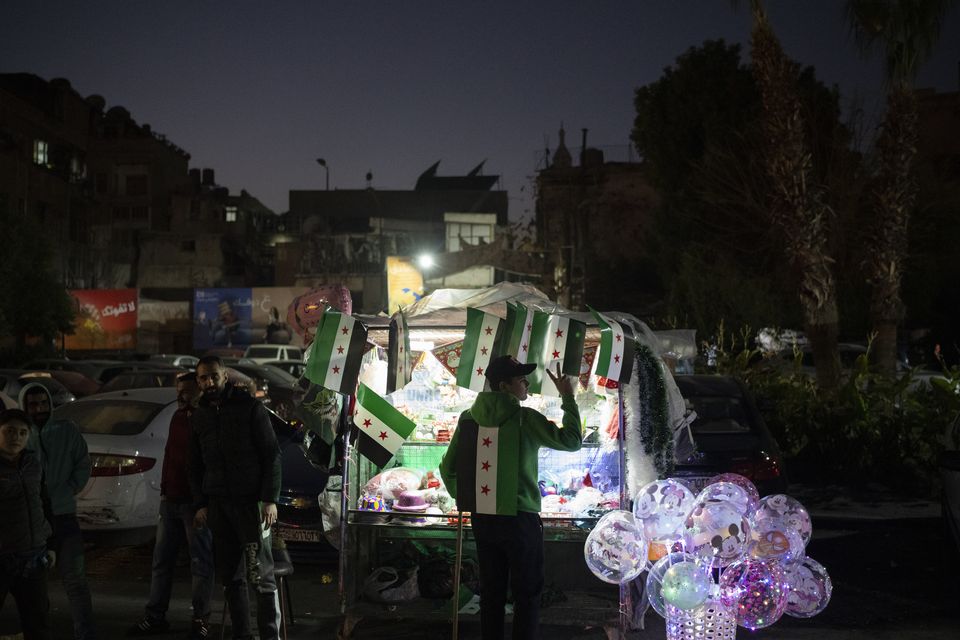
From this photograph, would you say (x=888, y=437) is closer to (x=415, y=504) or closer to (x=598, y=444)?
(x=598, y=444)

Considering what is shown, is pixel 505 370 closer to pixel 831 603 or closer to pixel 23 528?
pixel 23 528

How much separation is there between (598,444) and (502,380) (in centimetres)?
176

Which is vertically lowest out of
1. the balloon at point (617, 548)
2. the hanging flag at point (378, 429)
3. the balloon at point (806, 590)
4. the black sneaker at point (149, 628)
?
the black sneaker at point (149, 628)

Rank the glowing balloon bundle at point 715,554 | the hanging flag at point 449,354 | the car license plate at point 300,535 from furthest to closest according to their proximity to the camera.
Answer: the car license plate at point 300,535 < the hanging flag at point 449,354 < the glowing balloon bundle at point 715,554

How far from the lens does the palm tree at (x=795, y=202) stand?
14.6 m

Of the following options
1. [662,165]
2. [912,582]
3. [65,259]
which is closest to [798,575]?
[912,582]

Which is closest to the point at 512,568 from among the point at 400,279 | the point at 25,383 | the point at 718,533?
the point at 718,533

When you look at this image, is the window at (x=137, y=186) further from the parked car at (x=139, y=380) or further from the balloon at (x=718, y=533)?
the balloon at (x=718, y=533)

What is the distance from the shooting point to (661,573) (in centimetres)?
550

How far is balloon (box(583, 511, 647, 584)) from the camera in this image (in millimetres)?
5648

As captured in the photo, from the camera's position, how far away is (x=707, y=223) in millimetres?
28609

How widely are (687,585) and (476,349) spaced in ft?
6.85

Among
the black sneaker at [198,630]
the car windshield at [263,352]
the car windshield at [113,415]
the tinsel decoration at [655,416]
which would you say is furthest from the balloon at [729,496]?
the car windshield at [263,352]

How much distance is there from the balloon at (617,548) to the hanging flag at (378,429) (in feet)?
5.14
